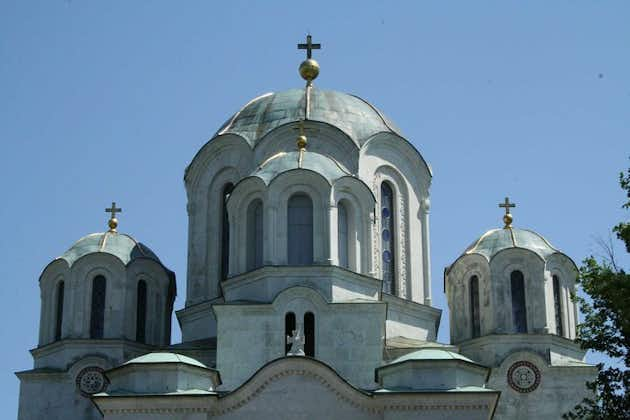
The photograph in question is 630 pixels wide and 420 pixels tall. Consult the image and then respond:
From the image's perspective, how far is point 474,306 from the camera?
35.7 m

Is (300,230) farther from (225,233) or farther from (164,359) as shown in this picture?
(164,359)

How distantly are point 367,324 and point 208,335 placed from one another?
516 cm

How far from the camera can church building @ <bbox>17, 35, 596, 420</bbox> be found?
94.2ft

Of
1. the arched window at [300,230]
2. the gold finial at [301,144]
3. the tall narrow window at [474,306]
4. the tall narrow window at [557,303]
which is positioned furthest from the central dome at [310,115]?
the tall narrow window at [557,303]

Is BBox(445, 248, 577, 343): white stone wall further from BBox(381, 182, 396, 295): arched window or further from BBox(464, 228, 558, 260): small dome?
→ BBox(381, 182, 396, 295): arched window

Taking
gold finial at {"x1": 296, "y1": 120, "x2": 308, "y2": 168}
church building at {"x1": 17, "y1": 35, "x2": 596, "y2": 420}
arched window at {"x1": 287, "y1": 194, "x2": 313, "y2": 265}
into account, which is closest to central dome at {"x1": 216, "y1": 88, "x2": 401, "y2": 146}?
church building at {"x1": 17, "y1": 35, "x2": 596, "y2": 420}

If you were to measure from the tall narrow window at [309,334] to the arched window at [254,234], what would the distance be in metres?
2.48

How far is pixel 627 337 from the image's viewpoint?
24578 millimetres

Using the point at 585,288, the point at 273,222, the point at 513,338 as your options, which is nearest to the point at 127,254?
the point at 273,222

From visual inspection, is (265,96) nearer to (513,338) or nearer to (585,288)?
(513,338)

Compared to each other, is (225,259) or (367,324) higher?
(225,259)

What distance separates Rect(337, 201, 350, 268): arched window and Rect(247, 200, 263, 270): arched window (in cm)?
184

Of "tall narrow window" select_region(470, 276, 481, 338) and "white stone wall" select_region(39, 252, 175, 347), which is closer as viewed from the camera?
"white stone wall" select_region(39, 252, 175, 347)

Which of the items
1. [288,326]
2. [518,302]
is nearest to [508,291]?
[518,302]
